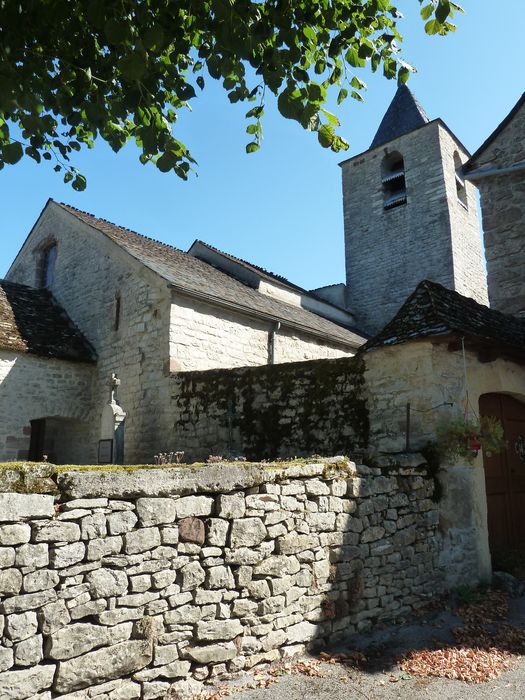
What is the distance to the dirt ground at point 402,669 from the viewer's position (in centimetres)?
383

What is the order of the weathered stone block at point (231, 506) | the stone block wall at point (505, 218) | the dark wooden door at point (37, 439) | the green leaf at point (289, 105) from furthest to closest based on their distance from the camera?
the dark wooden door at point (37, 439) < the stone block wall at point (505, 218) < the green leaf at point (289, 105) < the weathered stone block at point (231, 506)

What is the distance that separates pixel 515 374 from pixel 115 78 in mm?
6008

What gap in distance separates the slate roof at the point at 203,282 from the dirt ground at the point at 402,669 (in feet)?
22.6

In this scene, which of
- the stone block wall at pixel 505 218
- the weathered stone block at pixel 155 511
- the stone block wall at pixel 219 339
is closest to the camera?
the weathered stone block at pixel 155 511

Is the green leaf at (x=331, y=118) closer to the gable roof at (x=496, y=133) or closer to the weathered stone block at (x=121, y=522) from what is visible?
the weathered stone block at (x=121, y=522)

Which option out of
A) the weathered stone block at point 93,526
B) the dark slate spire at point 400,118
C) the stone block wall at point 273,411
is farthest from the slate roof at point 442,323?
the dark slate spire at point 400,118

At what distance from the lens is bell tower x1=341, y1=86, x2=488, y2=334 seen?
17984 millimetres

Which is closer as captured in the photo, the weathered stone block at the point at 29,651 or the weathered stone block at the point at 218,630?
the weathered stone block at the point at 29,651

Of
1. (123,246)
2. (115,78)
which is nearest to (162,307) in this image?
(123,246)

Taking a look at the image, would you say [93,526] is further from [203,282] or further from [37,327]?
[37,327]

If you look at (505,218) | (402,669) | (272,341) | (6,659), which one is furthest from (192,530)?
(272,341)

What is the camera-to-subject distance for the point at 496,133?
9.23m

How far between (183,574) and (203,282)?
849 cm

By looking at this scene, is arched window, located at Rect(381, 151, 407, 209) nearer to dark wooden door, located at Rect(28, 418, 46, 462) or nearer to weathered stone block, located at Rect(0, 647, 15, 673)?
dark wooden door, located at Rect(28, 418, 46, 462)
